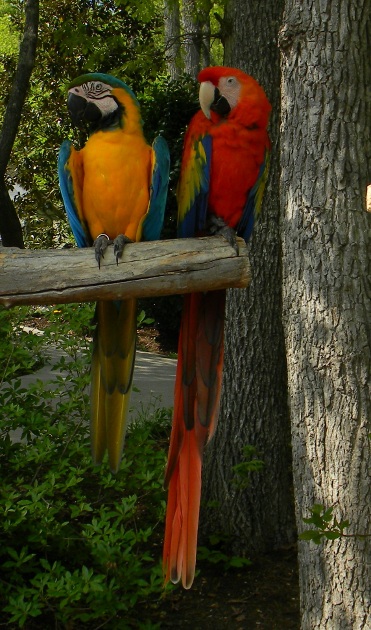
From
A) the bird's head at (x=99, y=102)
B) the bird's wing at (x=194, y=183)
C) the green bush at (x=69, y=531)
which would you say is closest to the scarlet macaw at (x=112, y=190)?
the bird's head at (x=99, y=102)

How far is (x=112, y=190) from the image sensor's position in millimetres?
1930

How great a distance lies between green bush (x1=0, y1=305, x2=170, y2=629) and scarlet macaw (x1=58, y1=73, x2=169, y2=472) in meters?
0.99

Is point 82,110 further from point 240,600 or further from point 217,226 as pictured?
point 240,600

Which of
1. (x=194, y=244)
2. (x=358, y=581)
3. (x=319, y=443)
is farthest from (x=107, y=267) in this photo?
(x=358, y=581)

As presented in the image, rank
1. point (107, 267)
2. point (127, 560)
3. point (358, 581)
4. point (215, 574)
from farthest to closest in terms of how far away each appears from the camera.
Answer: point (215, 574) < point (127, 560) < point (358, 581) < point (107, 267)

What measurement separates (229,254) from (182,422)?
1.44ft

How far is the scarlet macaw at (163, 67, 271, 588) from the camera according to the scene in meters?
1.75

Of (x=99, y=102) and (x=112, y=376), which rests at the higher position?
(x=99, y=102)

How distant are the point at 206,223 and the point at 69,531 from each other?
4.69ft

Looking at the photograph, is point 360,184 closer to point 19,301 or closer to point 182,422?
point 182,422

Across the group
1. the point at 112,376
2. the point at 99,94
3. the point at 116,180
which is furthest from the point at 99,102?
the point at 112,376

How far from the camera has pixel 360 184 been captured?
7.46 ft

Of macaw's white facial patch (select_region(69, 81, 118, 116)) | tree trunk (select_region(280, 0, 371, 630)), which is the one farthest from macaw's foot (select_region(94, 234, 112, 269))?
tree trunk (select_region(280, 0, 371, 630))

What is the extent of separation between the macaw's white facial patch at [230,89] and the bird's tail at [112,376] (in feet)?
2.13
